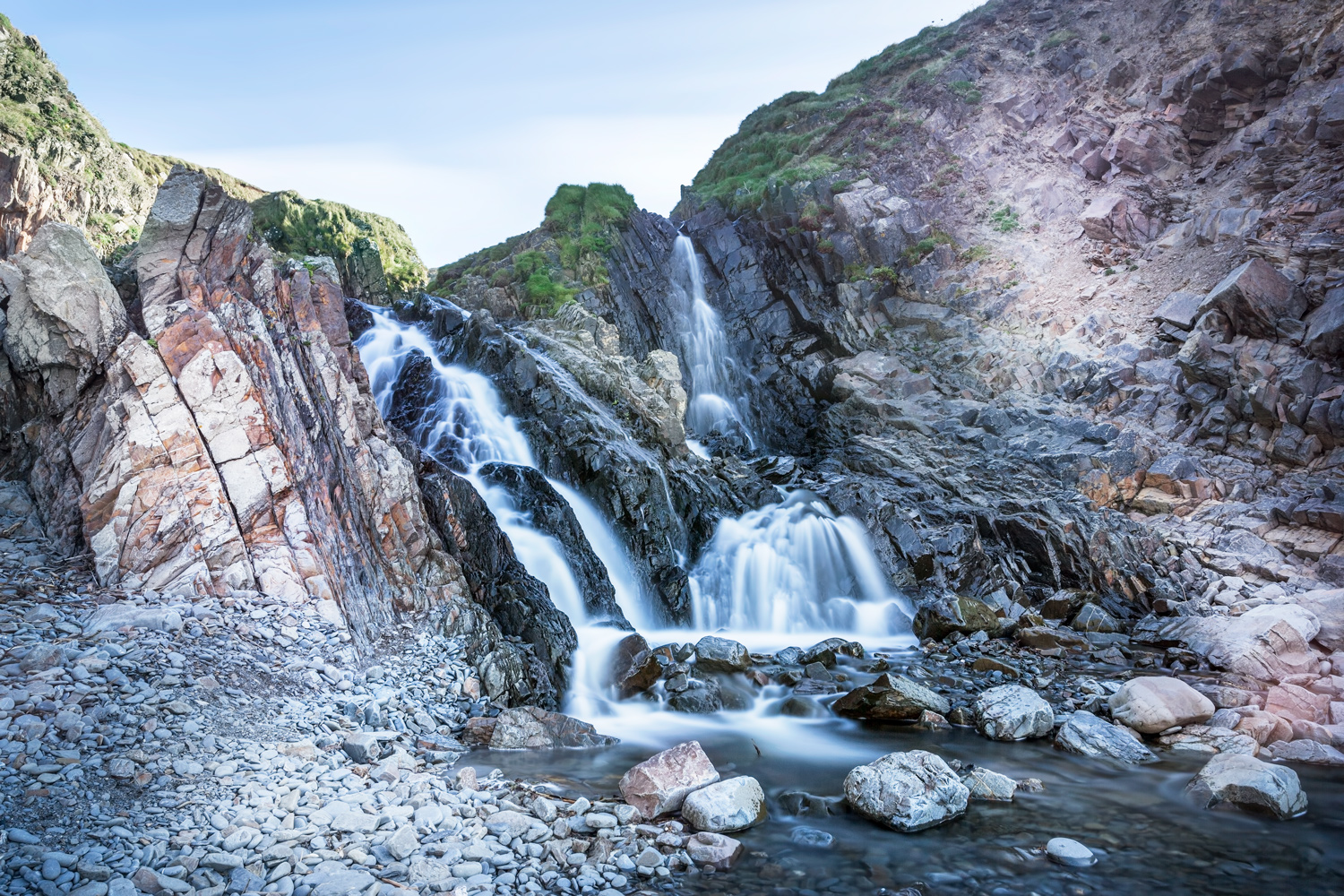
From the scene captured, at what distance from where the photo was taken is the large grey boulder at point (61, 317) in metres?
9.20

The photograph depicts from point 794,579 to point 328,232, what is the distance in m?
25.4

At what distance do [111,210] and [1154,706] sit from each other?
2710 centimetres

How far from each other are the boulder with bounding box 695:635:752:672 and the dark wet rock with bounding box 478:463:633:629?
184cm

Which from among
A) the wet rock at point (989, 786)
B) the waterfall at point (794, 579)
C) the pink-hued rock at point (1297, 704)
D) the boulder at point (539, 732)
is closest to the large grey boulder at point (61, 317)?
the boulder at point (539, 732)

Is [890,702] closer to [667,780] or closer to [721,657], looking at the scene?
[721,657]

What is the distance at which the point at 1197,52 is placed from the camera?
2564 cm

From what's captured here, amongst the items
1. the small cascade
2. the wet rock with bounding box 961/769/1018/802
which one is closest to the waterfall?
the small cascade

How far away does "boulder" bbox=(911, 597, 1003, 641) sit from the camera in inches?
578

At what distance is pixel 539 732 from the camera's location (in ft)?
27.9

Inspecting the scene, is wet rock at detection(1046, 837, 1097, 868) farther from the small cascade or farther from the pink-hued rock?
the small cascade

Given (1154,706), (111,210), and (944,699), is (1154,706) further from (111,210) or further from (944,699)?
(111,210)

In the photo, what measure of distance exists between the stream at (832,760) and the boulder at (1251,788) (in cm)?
15

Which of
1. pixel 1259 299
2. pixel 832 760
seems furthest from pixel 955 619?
pixel 1259 299

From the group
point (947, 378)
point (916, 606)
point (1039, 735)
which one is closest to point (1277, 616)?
point (1039, 735)
